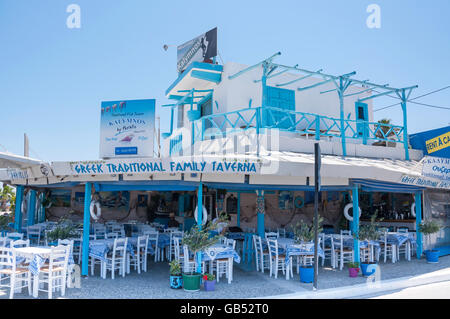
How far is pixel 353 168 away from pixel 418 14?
743 cm

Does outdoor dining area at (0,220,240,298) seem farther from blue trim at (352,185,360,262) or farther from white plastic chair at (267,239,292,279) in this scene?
blue trim at (352,185,360,262)

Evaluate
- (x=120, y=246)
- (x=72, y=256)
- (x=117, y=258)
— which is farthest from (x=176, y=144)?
(x=72, y=256)

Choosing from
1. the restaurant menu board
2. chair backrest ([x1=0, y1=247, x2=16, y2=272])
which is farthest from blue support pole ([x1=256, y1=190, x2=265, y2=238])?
chair backrest ([x1=0, y1=247, x2=16, y2=272])

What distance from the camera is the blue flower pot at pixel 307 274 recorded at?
854 centimetres

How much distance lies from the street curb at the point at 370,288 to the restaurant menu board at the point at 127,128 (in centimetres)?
524

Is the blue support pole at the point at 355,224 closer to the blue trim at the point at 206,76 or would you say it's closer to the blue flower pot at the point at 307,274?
the blue flower pot at the point at 307,274

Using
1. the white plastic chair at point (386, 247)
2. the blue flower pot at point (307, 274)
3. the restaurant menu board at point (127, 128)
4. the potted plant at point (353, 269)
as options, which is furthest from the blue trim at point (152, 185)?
the white plastic chair at point (386, 247)

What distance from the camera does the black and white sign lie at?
14477mm

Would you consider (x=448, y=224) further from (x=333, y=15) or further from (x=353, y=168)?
(x=333, y=15)

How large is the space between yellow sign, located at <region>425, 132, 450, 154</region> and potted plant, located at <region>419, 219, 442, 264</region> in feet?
11.5
